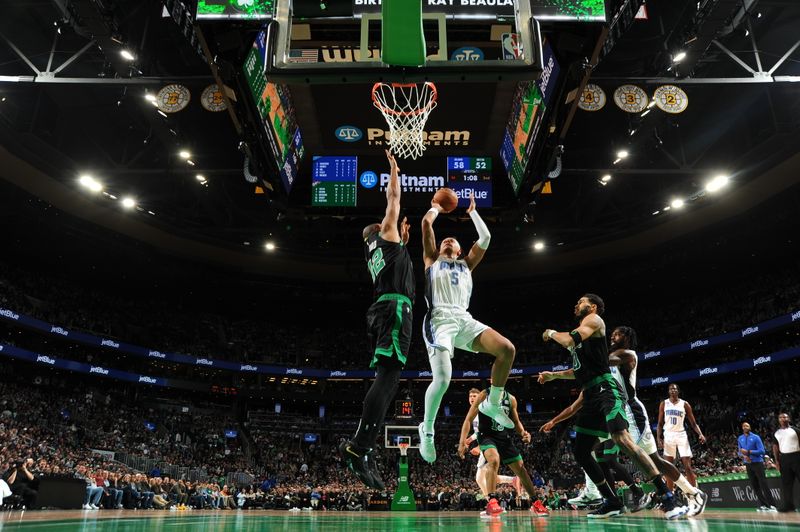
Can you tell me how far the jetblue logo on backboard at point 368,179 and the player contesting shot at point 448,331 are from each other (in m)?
6.95

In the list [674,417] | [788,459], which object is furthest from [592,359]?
[788,459]

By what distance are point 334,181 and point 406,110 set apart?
2266mm

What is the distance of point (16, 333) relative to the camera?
30.6 m

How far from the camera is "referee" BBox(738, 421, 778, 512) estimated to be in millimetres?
10914

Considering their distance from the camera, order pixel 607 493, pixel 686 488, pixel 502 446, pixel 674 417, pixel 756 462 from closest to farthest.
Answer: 1. pixel 607 493
2. pixel 686 488
3. pixel 502 446
4. pixel 674 417
5. pixel 756 462

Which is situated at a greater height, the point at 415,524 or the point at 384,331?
the point at 384,331

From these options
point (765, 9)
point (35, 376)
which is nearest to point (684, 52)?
point (765, 9)

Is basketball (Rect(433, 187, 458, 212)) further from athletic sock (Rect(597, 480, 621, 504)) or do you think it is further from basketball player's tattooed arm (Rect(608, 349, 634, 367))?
athletic sock (Rect(597, 480, 621, 504))

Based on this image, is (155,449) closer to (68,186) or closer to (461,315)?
(68,186)

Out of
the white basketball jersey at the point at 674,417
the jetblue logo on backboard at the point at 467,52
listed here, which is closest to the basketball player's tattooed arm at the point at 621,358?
the white basketball jersey at the point at 674,417

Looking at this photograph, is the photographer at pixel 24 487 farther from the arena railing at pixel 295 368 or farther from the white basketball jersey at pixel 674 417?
the white basketball jersey at pixel 674 417

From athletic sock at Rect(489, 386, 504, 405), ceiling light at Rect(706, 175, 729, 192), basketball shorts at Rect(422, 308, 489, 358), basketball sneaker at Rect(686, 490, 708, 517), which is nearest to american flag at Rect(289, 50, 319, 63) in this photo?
basketball shorts at Rect(422, 308, 489, 358)

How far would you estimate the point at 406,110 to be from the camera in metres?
12.9

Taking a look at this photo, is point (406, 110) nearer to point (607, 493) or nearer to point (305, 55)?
point (305, 55)
